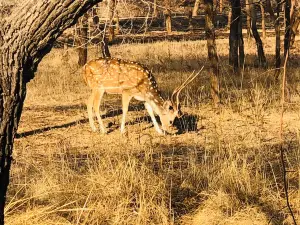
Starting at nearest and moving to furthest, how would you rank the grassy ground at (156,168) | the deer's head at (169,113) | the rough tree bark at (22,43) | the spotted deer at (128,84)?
the rough tree bark at (22,43) < the grassy ground at (156,168) < the deer's head at (169,113) < the spotted deer at (128,84)

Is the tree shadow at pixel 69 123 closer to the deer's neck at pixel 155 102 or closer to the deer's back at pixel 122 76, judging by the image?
the deer's back at pixel 122 76

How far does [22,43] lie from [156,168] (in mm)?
3817

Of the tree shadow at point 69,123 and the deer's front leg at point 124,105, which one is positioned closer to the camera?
the deer's front leg at point 124,105

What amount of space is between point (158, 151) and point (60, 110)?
4170mm

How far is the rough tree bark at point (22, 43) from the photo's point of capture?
315cm

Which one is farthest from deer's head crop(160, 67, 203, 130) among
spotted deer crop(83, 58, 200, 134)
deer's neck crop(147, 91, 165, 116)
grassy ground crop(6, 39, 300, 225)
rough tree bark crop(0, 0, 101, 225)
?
rough tree bark crop(0, 0, 101, 225)

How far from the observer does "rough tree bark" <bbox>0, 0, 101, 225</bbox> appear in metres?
3.15

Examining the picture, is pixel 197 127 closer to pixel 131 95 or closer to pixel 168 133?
pixel 168 133

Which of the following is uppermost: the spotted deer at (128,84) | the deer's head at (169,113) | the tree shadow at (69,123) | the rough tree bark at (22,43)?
the rough tree bark at (22,43)

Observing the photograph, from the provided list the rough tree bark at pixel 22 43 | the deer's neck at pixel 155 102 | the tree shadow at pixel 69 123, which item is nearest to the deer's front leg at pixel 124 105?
the deer's neck at pixel 155 102

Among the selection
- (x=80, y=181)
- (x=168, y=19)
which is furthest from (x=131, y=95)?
(x=168, y=19)

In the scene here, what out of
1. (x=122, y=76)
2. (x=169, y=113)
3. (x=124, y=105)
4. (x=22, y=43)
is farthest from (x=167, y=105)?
(x=22, y=43)

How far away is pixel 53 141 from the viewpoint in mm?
9164

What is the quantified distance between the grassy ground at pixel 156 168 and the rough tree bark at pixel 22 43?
4.17ft
